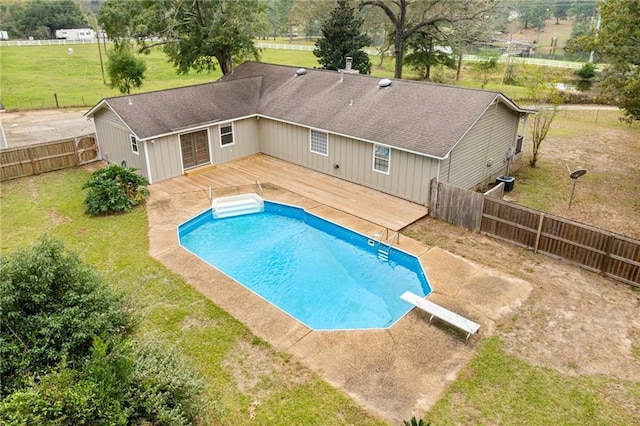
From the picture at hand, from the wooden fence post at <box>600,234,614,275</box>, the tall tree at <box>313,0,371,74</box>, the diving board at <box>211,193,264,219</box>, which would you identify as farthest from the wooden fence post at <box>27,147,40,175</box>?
the wooden fence post at <box>600,234,614,275</box>

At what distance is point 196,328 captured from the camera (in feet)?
33.6

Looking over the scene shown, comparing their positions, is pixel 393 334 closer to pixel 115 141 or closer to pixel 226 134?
pixel 226 134

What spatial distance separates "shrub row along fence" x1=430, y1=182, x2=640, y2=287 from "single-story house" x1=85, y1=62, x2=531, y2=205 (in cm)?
142

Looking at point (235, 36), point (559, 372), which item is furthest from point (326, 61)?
point (559, 372)

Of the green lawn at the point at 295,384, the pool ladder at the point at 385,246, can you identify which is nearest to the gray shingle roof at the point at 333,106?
the pool ladder at the point at 385,246

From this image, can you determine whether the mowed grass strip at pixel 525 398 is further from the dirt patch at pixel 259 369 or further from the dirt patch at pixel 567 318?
the dirt patch at pixel 259 369

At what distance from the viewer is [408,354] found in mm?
9484

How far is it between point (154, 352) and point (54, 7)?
103807 millimetres

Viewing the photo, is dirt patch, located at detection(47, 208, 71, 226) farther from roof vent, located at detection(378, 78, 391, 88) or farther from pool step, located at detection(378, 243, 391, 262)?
roof vent, located at detection(378, 78, 391, 88)

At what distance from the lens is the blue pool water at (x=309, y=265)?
1170cm

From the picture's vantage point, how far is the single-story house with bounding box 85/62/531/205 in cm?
1638

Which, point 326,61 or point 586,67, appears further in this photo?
point 586,67

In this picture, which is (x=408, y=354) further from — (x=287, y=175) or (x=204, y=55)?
(x=204, y=55)

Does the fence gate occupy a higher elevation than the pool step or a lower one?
higher
